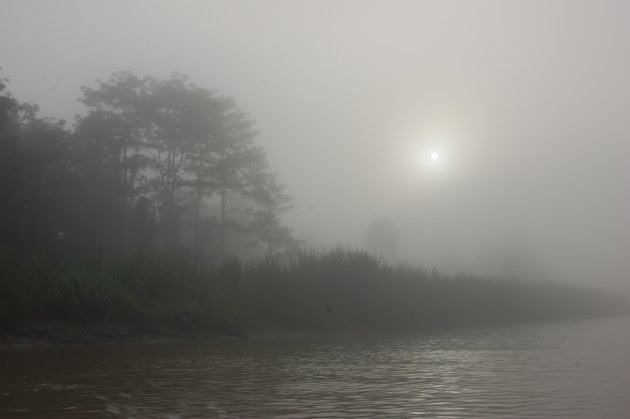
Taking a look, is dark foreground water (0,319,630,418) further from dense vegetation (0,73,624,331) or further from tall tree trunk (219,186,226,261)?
tall tree trunk (219,186,226,261)

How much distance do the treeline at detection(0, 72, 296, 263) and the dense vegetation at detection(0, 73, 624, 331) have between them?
9 centimetres

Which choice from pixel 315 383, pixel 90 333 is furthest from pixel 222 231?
pixel 315 383

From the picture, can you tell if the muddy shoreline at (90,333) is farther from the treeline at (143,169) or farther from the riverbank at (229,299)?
the treeline at (143,169)

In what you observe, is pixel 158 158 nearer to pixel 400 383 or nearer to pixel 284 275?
pixel 284 275

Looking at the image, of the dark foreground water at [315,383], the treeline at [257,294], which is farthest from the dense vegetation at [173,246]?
the dark foreground water at [315,383]

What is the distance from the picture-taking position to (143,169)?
35094 mm

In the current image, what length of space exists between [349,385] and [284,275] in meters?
15.3

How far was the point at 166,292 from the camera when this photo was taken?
1944cm

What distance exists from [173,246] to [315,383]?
2633 centimetres

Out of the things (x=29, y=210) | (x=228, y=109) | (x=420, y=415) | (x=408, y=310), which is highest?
(x=228, y=109)

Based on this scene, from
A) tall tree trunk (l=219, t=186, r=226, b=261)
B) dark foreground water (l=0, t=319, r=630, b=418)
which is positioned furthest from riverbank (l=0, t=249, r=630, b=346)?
tall tree trunk (l=219, t=186, r=226, b=261)

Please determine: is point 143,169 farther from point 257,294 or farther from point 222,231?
point 257,294

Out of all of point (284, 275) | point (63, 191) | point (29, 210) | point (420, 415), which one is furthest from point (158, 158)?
point (420, 415)

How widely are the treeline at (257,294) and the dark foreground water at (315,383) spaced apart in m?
2.78
